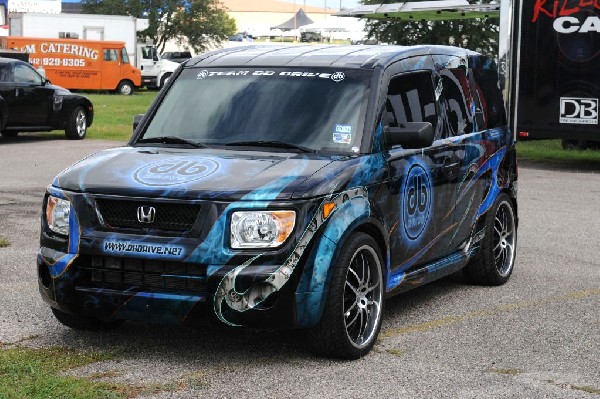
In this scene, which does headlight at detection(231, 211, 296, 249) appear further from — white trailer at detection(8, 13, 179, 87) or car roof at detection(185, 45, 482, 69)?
white trailer at detection(8, 13, 179, 87)

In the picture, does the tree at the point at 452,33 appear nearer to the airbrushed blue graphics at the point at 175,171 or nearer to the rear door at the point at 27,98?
the rear door at the point at 27,98

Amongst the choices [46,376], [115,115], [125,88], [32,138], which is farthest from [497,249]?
[125,88]

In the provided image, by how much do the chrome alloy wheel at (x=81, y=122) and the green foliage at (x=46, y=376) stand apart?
60.9 ft

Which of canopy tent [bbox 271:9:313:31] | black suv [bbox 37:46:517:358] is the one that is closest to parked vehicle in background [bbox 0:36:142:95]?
black suv [bbox 37:46:517:358]

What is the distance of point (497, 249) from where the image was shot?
870 centimetres

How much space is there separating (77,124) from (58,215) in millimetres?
18596

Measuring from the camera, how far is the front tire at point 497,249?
841 cm

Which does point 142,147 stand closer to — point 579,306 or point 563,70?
point 579,306

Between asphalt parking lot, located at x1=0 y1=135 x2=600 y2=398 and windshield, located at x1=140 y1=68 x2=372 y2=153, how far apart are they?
119cm

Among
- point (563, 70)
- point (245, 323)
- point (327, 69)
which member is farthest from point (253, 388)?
point (563, 70)

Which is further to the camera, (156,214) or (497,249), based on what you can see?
(497,249)

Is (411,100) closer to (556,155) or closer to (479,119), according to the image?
(479,119)

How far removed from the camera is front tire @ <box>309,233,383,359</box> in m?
6.05

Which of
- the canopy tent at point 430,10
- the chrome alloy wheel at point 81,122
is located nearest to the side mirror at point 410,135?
the canopy tent at point 430,10
